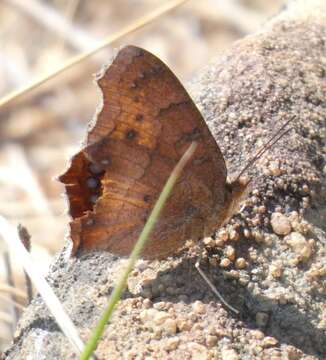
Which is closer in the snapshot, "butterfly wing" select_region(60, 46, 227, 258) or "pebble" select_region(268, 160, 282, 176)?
"butterfly wing" select_region(60, 46, 227, 258)

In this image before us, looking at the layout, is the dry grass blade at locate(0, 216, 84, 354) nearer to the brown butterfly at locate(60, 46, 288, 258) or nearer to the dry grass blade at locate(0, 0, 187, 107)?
the brown butterfly at locate(60, 46, 288, 258)

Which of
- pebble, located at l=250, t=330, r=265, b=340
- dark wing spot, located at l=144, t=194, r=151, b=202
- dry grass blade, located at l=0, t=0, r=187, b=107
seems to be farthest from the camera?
dry grass blade, located at l=0, t=0, r=187, b=107

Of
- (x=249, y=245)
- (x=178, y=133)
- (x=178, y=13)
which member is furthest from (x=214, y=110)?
(x=178, y=13)

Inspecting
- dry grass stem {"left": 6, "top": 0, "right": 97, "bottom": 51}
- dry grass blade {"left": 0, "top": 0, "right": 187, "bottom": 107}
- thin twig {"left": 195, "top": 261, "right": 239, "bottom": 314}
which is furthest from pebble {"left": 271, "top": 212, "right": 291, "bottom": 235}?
dry grass stem {"left": 6, "top": 0, "right": 97, "bottom": 51}

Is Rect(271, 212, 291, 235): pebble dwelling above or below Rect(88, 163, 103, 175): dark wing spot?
below

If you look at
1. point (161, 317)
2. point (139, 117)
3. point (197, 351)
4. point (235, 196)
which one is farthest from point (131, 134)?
point (197, 351)

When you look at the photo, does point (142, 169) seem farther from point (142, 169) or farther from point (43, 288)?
point (43, 288)

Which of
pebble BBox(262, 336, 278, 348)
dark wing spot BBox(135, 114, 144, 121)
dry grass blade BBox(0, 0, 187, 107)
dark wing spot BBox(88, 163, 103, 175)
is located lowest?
pebble BBox(262, 336, 278, 348)
